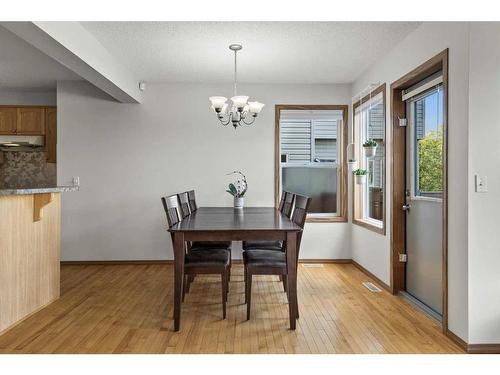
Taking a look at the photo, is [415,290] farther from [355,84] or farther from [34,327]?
[34,327]

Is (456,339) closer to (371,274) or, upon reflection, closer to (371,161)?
(371,274)

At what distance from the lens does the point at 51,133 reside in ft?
18.1

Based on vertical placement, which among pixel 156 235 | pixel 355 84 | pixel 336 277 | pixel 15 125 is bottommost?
pixel 336 277

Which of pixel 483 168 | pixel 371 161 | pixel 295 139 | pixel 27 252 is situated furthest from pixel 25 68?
pixel 483 168

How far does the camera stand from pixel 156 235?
17.6ft

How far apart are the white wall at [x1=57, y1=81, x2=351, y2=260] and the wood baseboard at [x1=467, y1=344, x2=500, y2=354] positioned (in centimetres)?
320

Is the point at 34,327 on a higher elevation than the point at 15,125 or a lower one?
lower

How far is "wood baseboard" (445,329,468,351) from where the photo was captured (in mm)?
2590

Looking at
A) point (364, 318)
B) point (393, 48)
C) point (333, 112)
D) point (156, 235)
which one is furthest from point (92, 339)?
point (333, 112)

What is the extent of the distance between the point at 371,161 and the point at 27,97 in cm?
486

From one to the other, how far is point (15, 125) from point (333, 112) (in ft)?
14.4

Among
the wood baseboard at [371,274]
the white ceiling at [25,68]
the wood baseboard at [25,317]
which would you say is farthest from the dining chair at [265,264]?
the white ceiling at [25,68]

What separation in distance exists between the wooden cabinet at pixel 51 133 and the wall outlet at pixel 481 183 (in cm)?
510

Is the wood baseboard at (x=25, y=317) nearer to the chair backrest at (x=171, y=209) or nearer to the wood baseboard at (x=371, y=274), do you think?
the chair backrest at (x=171, y=209)
